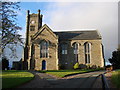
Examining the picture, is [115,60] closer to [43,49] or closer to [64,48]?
[64,48]

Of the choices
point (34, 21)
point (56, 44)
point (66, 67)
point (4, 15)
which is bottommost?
point (66, 67)

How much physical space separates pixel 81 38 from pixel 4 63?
26090mm

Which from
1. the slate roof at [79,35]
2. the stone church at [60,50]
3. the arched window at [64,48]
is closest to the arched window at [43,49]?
the stone church at [60,50]

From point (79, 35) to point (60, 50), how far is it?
8.36 m

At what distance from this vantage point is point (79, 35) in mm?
50562

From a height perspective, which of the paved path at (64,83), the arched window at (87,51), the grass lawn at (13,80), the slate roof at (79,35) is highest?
the slate roof at (79,35)

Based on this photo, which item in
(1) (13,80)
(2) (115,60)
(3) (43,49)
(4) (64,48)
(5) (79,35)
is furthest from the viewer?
(5) (79,35)

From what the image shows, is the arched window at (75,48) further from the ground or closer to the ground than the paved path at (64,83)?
further from the ground

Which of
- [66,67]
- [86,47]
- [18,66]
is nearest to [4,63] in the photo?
[18,66]

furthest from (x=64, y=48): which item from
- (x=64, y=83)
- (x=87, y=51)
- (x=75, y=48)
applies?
(x=64, y=83)

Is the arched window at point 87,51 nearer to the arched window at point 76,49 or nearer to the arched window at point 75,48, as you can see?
the arched window at point 76,49

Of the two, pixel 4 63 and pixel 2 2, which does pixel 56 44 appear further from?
pixel 2 2

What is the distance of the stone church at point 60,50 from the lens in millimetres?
45156

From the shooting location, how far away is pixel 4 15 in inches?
868
